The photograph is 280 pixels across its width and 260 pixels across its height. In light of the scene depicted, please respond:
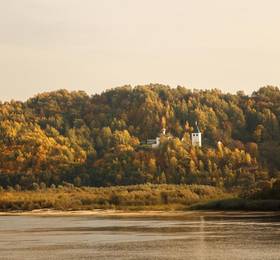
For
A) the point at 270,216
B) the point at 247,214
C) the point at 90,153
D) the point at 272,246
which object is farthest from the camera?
the point at 90,153

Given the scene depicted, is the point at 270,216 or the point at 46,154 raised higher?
the point at 46,154

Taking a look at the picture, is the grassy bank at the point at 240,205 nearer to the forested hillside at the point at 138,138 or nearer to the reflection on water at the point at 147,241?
the reflection on water at the point at 147,241

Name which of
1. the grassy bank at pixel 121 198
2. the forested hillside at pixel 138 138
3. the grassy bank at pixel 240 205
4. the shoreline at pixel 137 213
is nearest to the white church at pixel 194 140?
the forested hillside at pixel 138 138

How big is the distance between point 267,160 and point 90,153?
32095 millimetres

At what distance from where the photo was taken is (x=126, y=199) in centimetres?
8931

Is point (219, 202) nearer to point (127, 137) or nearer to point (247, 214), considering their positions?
point (247, 214)

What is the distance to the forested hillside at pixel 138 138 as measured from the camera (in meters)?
114

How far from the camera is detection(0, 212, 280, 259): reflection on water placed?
117 ft

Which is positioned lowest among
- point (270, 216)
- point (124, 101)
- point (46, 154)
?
point (270, 216)

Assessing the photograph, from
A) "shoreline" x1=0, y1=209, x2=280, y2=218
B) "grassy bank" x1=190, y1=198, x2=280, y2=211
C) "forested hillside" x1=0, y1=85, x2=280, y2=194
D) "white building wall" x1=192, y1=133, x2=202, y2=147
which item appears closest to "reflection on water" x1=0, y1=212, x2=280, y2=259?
"shoreline" x1=0, y1=209, x2=280, y2=218

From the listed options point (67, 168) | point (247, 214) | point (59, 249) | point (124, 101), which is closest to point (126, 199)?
point (247, 214)

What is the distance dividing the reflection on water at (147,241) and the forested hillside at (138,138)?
45.3m

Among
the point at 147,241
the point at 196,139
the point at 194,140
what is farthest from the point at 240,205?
the point at 196,139

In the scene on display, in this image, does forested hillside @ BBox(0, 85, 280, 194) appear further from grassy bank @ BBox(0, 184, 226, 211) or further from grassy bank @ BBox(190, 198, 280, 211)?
grassy bank @ BBox(190, 198, 280, 211)
